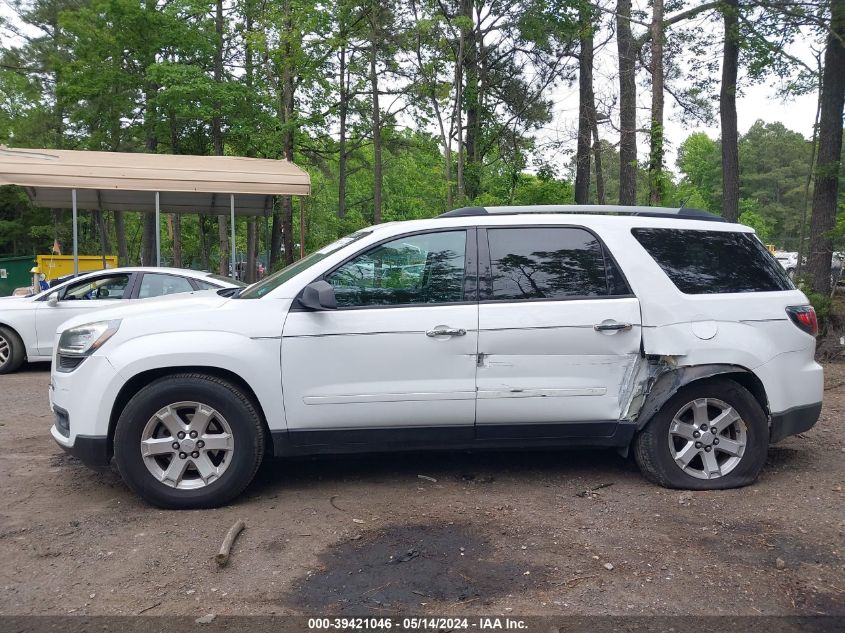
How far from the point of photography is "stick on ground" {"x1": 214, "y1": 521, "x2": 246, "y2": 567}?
346 cm

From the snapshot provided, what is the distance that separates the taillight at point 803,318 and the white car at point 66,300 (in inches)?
268

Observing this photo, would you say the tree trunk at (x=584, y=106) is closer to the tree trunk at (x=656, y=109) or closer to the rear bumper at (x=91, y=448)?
the tree trunk at (x=656, y=109)

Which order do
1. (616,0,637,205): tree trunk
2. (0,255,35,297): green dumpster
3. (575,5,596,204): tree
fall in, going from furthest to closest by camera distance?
(0,255,35,297): green dumpster
(575,5,596,204): tree
(616,0,637,205): tree trunk

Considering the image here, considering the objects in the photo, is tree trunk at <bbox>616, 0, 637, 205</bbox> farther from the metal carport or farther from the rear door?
the rear door

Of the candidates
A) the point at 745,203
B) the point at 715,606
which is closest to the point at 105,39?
the point at 715,606

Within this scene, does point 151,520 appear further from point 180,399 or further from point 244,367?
point 244,367

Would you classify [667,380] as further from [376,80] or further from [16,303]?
[376,80]

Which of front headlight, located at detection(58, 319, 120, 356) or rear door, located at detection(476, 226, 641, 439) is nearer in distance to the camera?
front headlight, located at detection(58, 319, 120, 356)

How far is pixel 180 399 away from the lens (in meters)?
4.18

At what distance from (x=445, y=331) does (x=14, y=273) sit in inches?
1007

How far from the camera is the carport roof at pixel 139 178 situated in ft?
39.3

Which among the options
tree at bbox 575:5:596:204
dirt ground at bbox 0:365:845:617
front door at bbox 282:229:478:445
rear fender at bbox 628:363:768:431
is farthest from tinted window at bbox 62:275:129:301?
tree at bbox 575:5:596:204

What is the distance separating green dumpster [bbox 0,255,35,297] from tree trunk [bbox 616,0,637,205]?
2049cm

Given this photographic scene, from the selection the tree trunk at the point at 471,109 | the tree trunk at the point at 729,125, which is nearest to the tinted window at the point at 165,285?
the tree trunk at the point at 471,109
